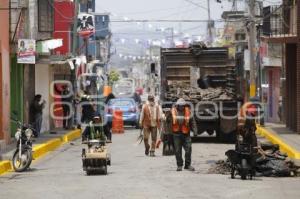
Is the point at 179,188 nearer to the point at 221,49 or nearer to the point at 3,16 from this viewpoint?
the point at 3,16

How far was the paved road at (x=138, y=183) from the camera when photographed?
13586 millimetres

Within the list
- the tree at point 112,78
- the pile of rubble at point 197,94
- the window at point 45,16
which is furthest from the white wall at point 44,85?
the tree at point 112,78

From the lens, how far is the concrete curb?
19550 mm

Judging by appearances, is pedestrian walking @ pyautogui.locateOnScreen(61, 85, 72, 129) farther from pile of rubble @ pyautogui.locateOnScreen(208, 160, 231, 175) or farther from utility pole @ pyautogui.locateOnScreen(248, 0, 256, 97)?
pile of rubble @ pyautogui.locateOnScreen(208, 160, 231, 175)

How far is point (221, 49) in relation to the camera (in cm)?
2967

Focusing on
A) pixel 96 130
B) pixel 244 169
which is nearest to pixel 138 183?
pixel 244 169

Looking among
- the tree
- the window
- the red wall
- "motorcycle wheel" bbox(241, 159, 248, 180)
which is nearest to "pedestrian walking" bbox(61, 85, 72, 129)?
the window

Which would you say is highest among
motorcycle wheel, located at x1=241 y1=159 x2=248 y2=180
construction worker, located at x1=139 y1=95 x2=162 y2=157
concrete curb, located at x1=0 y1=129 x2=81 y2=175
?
construction worker, located at x1=139 y1=95 x2=162 y2=157

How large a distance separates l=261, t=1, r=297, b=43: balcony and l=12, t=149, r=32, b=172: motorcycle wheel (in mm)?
14194

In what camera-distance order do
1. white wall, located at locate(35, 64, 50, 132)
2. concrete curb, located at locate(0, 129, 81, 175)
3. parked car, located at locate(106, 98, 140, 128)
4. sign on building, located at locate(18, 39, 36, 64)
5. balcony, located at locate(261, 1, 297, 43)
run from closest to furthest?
concrete curb, located at locate(0, 129, 81, 175) < sign on building, located at locate(18, 39, 36, 64) < balcony, located at locate(261, 1, 297, 43) < white wall, located at locate(35, 64, 50, 132) < parked car, located at locate(106, 98, 140, 128)

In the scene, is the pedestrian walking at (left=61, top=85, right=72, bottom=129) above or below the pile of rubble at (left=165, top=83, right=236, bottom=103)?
below

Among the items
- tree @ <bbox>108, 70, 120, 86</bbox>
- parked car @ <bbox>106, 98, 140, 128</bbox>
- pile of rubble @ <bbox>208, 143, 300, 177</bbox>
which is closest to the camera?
pile of rubble @ <bbox>208, 143, 300, 177</bbox>

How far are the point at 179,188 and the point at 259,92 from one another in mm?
27720

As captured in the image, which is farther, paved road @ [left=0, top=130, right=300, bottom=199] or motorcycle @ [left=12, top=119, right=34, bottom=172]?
motorcycle @ [left=12, top=119, right=34, bottom=172]
